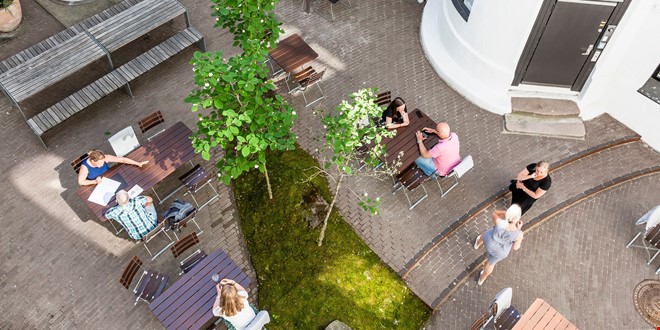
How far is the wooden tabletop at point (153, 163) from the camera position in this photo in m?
9.38

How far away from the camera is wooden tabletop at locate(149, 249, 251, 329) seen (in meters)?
8.12

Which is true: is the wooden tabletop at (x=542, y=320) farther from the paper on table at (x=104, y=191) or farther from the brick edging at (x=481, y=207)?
the paper on table at (x=104, y=191)

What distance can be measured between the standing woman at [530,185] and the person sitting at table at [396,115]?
7.82ft

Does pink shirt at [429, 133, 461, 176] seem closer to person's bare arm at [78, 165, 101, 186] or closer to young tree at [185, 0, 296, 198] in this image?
young tree at [185, 0, 296, 198]

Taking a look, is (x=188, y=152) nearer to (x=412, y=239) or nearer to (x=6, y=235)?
(x=6, y=235)

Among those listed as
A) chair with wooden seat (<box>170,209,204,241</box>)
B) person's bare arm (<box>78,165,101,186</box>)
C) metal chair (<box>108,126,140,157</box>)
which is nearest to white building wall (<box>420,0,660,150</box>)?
chair with wooden seat (<box>170,209,204,241</box>)

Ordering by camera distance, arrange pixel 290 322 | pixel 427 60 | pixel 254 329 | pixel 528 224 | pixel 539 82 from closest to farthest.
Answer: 1. pixel 254 329
2. pixel 290 322
3. pixel 528 224
4. pixel 539 82
5. pixel 427 60

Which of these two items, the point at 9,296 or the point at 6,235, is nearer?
the point at 9,296

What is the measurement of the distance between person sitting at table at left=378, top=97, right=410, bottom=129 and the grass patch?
1.76 m

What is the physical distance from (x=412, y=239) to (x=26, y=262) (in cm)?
707

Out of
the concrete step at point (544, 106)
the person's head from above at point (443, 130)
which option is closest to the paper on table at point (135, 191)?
the person's head from above at point (443, 130)

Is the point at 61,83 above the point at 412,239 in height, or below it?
above

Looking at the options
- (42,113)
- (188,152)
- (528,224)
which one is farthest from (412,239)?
(42,113)

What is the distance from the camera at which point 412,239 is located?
983cm
